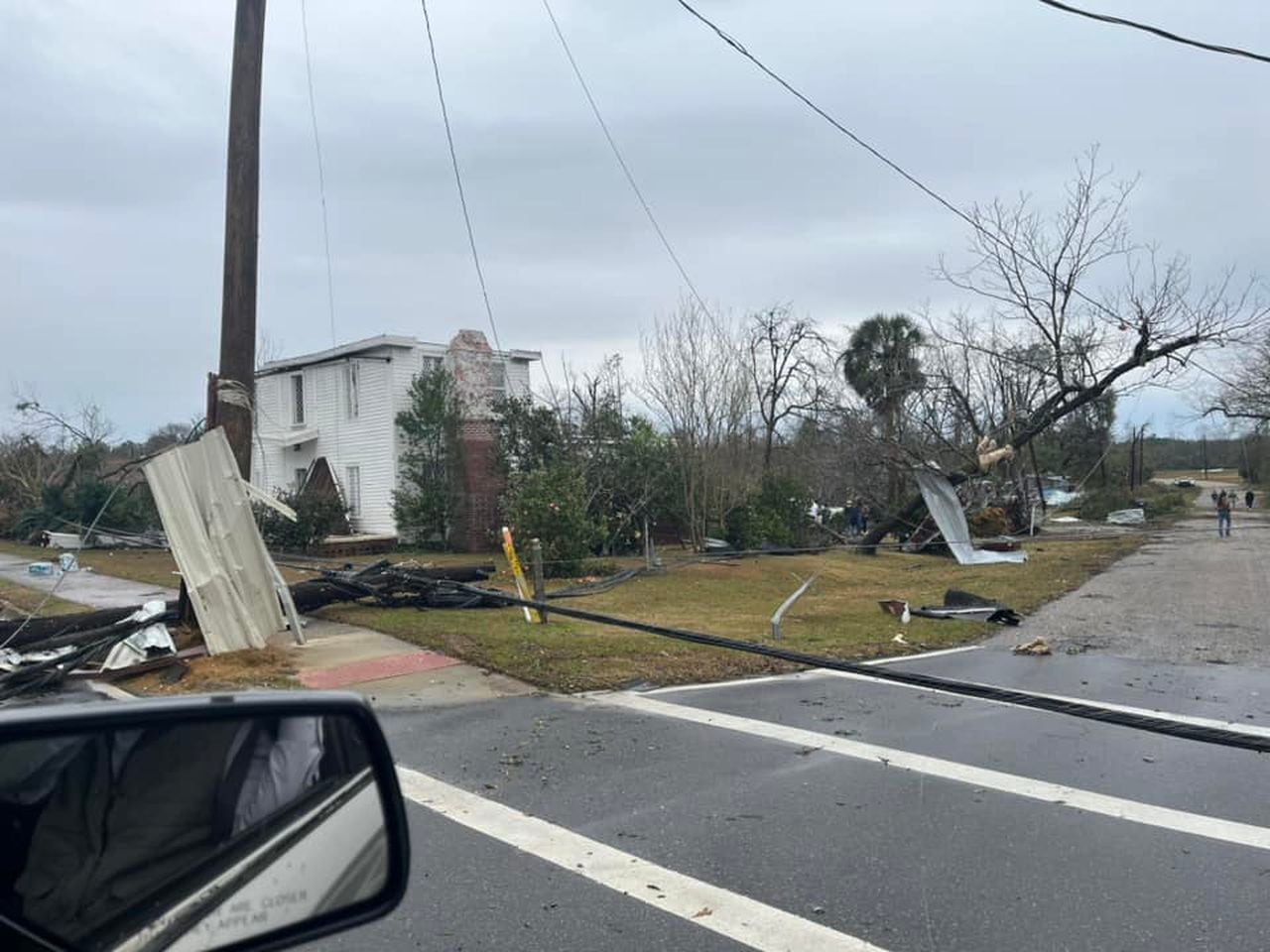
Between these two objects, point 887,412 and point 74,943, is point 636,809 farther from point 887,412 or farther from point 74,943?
point 887,412

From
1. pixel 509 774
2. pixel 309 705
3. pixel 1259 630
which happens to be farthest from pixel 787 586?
pixel 309 705

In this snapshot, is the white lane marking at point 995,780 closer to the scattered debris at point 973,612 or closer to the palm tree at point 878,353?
the scattered debris at point 973,612

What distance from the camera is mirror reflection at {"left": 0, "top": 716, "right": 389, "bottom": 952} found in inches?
61.6

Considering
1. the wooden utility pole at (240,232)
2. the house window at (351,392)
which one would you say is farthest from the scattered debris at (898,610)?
the house window at (351,392)

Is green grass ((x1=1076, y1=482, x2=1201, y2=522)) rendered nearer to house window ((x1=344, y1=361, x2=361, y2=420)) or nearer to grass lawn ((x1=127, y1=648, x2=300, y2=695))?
house window ((x1=344, y1=361, x2=361, y2=420))

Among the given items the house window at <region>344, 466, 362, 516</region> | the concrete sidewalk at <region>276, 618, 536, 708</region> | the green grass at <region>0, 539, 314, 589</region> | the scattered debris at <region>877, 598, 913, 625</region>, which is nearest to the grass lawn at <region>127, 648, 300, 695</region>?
the concrete sidewalk at <region>276, 618, 536, 708</region>

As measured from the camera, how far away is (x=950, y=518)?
25359mm

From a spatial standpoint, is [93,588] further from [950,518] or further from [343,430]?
[950,518]

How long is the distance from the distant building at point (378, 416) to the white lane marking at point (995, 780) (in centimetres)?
2019

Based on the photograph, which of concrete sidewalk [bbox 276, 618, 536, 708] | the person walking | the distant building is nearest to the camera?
concrete sidewalk [bbox 276, 618, 536, 708]

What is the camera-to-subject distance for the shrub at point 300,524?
25.3 m

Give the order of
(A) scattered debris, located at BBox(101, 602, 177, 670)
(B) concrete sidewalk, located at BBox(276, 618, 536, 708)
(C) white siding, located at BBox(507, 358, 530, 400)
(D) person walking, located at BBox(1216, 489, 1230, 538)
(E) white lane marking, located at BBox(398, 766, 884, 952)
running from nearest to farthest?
(E) white lane marking, located at BBox(398, 766, 884, 952)
(B) concrete sidewalk, located at BBox(276, 618, 536, 708)
(A) scattered debris, located at BBox(101, 602, 177, 670)
(C) white siding, located at BBox(507, 358, 530, 400)
(D) person walking, located at BBox(1216, 489, 1230, 538)

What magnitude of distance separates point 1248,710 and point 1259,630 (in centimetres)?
539

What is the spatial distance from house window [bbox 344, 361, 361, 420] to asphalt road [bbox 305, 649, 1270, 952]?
75.9ft
